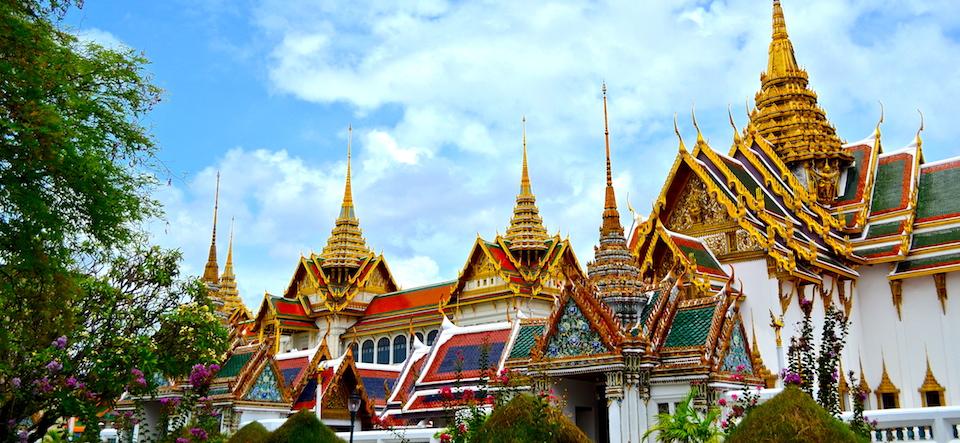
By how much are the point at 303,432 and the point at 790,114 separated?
2214 centimetres

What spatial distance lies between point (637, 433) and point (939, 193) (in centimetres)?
1763

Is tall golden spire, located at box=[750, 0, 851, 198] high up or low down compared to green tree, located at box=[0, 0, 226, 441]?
up

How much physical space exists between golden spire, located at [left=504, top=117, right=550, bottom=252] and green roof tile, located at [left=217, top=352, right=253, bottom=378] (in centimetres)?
2542

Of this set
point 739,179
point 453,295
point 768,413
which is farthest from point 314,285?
point 768,413

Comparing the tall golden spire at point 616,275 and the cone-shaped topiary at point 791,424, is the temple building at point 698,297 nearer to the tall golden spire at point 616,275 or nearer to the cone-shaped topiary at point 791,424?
the tall golden spire at point 616,275

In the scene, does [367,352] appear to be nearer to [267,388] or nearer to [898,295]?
[898,295]

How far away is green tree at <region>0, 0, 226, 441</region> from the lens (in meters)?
7.17

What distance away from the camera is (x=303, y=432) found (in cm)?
819

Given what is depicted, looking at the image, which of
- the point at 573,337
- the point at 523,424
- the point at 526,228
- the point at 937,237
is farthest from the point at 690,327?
the point at 526,228

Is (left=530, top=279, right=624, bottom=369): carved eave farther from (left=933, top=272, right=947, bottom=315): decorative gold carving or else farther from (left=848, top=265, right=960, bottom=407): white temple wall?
(left=933, top=272, right=947, bottom=315): decorative gold carving

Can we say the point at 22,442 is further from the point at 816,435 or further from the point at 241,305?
the point at 241,305

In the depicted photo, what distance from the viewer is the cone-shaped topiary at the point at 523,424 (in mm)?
6762

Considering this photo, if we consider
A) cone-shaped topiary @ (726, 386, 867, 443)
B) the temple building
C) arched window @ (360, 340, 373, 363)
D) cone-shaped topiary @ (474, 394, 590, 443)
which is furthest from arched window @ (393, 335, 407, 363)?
cone-shaped topiary @ (726, 386, 867, 443)

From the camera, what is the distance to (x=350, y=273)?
4703 centimetres
